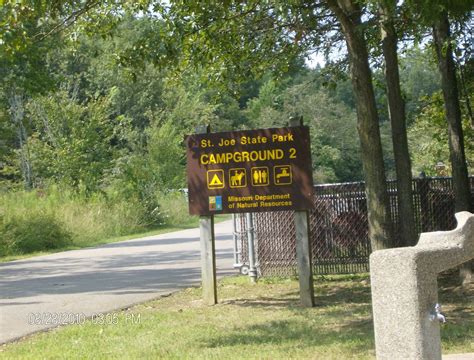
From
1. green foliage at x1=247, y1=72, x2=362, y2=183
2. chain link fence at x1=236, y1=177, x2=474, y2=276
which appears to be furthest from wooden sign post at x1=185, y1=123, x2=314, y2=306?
green foliage at x1=247, y1=72, x2=362, y2=183

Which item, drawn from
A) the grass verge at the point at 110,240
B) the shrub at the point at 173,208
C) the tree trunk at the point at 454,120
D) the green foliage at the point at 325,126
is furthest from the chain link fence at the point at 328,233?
the green foliage at the point at 325,126

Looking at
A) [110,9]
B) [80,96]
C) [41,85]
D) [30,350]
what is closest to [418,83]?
[80,96]

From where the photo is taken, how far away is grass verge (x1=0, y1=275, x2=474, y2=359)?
814 centimetres

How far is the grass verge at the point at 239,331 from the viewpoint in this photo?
8.14m

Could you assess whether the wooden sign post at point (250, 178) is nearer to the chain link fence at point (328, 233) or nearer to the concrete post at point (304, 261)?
the concrete post at point (304, 261)

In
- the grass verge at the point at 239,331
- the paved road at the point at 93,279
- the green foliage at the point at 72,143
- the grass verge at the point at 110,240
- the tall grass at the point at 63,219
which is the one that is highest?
the green foliage at the point at 72,143

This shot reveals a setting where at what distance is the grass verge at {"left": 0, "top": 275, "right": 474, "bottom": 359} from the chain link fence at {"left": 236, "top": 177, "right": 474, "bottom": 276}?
6.77 ft

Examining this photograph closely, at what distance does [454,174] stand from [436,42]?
197cm

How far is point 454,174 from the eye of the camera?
12.5 m

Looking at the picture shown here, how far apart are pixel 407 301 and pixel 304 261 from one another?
6446 millimetres

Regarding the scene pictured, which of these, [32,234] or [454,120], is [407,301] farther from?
[32,234]

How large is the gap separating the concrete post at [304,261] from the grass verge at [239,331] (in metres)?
0.20

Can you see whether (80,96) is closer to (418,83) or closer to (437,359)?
(418,83)

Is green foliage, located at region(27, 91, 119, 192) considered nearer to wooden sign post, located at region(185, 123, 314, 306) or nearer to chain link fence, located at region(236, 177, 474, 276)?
chain link fence, located at region(236, 177, 474, 276)
